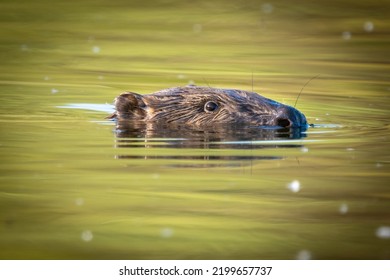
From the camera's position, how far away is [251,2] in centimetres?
2769

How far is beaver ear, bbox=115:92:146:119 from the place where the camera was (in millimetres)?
13078

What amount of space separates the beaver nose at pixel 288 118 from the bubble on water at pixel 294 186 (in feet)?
7.67

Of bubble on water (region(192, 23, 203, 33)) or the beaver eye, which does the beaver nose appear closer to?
the beaver eye

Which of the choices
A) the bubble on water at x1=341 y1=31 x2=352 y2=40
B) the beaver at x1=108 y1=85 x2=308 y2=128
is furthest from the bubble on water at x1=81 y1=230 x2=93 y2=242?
the bubble on water at x1=341 y1=31 x2=352 y2=40

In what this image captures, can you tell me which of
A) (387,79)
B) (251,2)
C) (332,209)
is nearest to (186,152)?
(332,209)

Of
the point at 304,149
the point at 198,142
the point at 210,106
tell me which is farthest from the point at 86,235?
the point at 210,106

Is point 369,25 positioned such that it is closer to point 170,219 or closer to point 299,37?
point 299,37

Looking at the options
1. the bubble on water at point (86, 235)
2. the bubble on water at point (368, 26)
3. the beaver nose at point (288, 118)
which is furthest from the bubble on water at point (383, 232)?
the bubble on water at point (368, 26)

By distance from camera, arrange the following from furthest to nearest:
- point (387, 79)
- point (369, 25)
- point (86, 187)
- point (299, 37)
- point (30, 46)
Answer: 1. point (369, 25)
2. point (299, 37)
3. point (30, 46)
4. point (387, 79)
5. point (86, 187)

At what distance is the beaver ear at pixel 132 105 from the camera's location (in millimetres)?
13078

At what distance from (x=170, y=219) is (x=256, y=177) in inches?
59.3

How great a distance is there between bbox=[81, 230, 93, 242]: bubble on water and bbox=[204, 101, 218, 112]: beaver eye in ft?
13.6

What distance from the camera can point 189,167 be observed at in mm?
10836

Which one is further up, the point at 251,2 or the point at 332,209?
the point at 251,2
